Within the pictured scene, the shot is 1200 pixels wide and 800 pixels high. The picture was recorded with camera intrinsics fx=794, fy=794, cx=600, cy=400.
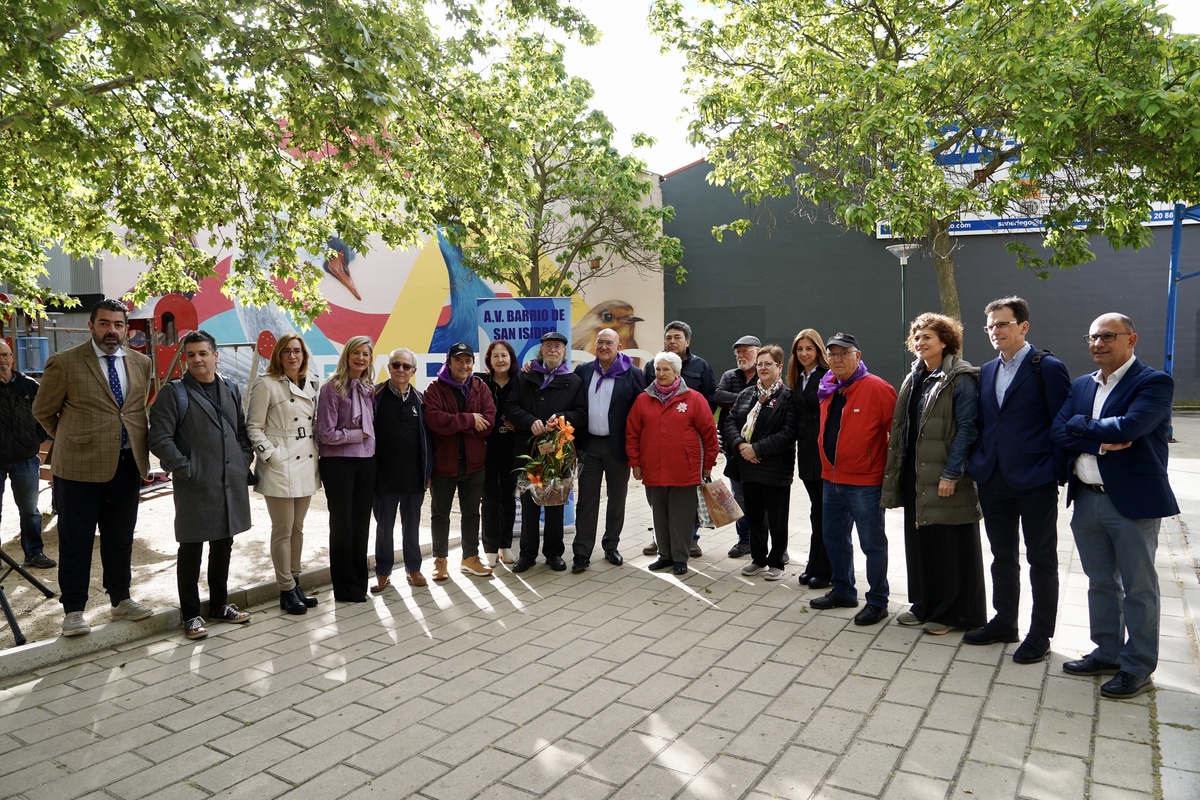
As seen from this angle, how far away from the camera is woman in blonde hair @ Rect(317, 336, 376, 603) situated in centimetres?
584

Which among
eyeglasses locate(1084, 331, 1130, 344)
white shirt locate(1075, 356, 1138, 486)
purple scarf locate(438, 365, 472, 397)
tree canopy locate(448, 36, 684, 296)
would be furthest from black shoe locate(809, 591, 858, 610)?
tree canopy locate(448, 36, 684, 296)

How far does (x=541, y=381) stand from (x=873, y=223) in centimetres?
649

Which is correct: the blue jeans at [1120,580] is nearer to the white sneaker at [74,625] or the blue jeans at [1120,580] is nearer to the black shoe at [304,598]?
the black shoe at [304,598]

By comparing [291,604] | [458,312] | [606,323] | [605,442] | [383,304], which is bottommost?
[291,604]

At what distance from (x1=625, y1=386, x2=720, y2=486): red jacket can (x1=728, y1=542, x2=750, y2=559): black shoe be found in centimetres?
104

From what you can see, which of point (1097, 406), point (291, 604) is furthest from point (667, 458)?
point (1097, 406)

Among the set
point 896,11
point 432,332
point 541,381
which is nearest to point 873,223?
point 896,11

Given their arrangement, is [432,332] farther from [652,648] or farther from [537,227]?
[652,648]

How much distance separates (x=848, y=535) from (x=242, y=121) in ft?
21.2

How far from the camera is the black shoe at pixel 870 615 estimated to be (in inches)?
206

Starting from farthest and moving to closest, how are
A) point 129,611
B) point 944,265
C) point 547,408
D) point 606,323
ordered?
point 606,323
point 944,265
point 547,408
point 129,611

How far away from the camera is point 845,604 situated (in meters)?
5.63

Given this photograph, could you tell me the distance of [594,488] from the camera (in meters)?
6.96

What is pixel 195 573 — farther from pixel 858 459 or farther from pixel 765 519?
pixel 858 459
